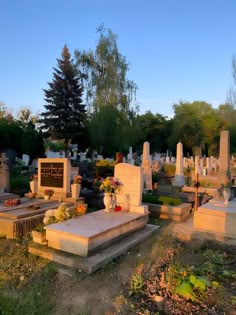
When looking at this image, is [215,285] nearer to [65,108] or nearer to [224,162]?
[224,162]

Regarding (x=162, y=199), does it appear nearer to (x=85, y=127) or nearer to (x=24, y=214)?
(x=24, y=214)

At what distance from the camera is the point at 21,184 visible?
1144 cm

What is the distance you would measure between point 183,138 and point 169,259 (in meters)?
32.2

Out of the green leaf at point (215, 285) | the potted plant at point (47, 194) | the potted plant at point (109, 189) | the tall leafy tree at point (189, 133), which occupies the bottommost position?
the green leaf at point (215, 285)

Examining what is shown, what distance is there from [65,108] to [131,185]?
71.0 feet

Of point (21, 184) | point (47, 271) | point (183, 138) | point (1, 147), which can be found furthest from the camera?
point (183, 138)

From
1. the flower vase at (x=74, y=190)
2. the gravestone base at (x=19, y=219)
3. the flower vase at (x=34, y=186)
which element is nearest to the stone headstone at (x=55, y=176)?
the flower vase at (x=34, y=186)

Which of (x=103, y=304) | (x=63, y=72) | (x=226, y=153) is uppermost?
A: (x=63, y=72)

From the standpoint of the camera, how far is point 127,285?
3.77 meters

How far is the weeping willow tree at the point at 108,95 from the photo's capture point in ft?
80.7

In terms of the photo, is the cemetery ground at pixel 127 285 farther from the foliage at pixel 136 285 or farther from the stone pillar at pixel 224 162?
the stone pillar at pixel 224 162

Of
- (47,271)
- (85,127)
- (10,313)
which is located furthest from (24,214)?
(85,127)

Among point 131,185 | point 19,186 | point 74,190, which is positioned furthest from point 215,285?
point 19,186

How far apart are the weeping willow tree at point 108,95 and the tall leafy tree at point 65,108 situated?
982mm
